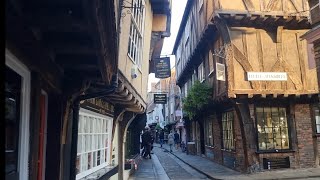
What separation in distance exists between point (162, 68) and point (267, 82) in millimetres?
5554

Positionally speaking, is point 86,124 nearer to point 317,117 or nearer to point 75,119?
point 75,119

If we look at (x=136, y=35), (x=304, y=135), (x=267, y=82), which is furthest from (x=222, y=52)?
(x=136, y=35)

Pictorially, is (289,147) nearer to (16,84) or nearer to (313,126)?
(313,126)

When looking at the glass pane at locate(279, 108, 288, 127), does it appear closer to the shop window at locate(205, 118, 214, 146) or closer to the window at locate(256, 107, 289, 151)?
the window at locate(256, 107, 289, 151)

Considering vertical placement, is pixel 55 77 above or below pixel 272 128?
above

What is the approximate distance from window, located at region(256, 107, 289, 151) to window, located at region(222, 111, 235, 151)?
1453 mm

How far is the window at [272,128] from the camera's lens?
1502cm

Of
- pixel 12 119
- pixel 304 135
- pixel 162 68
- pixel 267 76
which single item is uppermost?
pixel 162 68

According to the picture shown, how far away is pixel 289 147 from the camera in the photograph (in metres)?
15.0

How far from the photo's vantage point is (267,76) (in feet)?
47.7

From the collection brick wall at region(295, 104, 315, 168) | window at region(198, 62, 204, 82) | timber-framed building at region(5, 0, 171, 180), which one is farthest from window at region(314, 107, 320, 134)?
timber-framed building at region(5, 0, 171, 180)

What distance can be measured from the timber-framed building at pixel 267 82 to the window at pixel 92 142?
5.56 m

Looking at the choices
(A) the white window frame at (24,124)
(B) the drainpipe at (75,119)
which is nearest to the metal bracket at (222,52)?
(B) the drainpipe at (75,119)

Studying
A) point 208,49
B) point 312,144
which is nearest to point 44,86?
point 312,144
